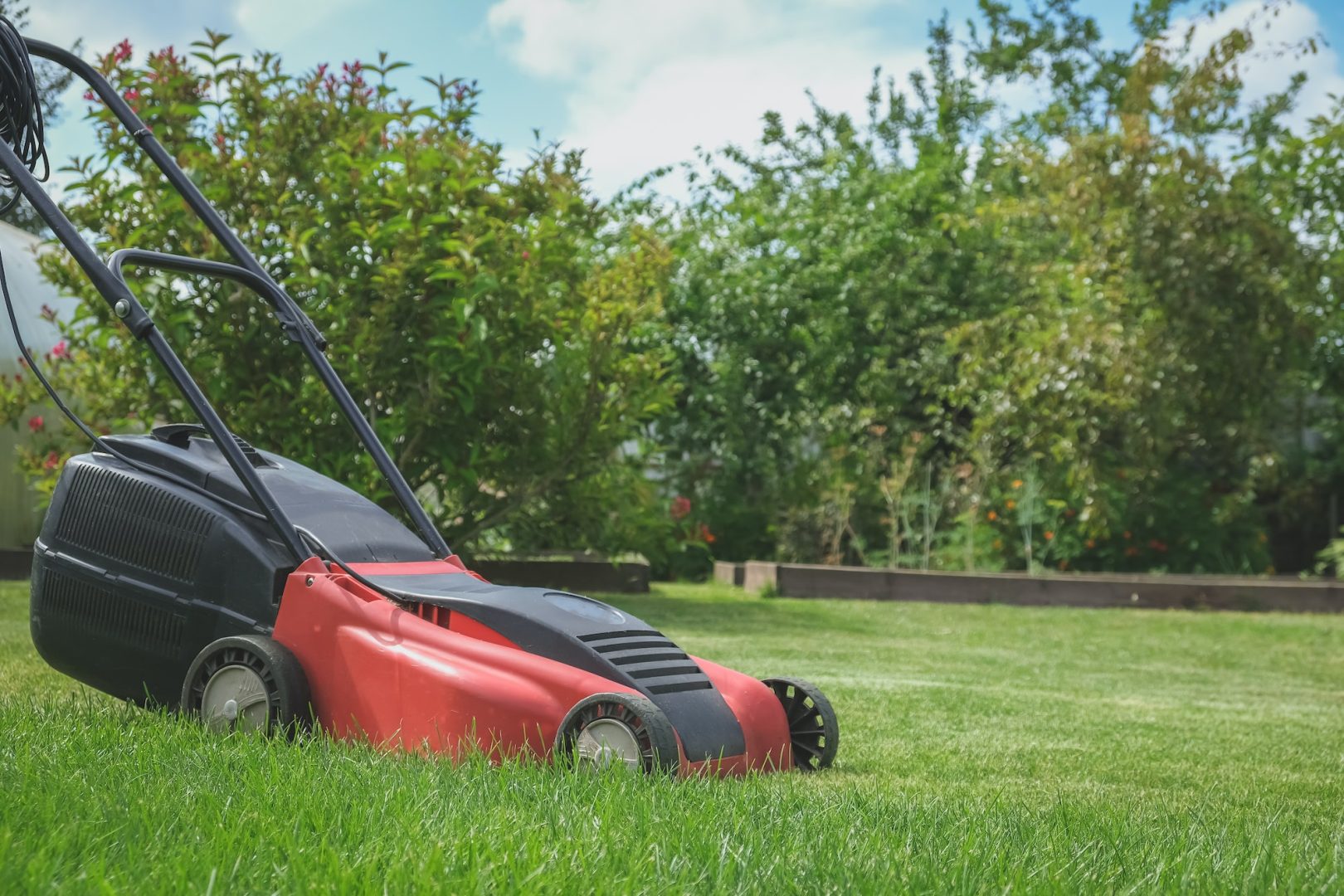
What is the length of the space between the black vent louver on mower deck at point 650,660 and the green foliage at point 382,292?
16.7ft

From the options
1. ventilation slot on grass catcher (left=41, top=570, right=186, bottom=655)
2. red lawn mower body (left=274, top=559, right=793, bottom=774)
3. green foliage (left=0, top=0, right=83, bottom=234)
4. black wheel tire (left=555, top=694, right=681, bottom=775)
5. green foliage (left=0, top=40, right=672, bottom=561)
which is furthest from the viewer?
green foliage (left=0, top=0, right=83, bottom=234)

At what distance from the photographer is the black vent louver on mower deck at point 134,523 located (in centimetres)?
397

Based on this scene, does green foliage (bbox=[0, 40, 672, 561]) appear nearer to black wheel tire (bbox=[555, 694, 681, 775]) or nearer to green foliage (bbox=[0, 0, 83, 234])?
black wheel tire (bbox=[555, 694, 681, 775])

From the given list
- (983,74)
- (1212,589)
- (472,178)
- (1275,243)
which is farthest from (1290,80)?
(472,178)

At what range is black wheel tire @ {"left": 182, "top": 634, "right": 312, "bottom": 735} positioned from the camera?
3.61 m

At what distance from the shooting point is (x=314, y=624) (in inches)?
148

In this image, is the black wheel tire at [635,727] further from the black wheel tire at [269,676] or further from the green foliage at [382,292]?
the green foliage at [382,292]

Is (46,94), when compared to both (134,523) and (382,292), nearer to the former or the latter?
(382,292)

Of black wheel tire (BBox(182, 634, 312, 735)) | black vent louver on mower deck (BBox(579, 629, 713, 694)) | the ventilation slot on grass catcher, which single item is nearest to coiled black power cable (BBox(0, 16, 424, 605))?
the ventilation slot on grass catcher

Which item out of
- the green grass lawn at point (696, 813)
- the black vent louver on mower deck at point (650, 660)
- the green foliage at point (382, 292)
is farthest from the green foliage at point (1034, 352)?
the black vent louver on mower deck at point (650, 660)

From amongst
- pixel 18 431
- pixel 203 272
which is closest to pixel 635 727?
pixel 203 272

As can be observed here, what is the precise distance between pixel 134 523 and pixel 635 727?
5.64 ft

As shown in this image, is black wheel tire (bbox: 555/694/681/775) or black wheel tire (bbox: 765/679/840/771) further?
black wheel tire (bbox: 765/679/840/771)

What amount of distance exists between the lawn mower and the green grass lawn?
0.55 feet
